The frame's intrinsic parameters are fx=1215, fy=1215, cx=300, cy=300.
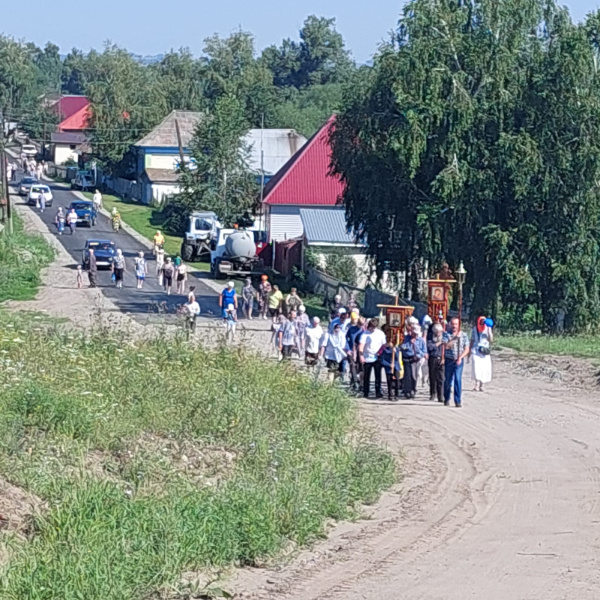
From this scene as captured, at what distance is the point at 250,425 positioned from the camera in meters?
15.4

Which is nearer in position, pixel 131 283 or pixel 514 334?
pixel 514 334

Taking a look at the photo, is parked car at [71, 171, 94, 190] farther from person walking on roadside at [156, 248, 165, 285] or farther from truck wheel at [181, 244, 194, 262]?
person walking on roadside at [156, 248, 165, 285]

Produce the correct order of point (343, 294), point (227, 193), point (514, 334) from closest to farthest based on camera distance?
point (514, 334) → point (343, 294) → point (227, 193)

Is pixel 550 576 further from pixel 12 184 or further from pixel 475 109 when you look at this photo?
pixel 12 184

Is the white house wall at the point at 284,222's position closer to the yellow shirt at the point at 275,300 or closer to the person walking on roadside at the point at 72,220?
the person walking on roadside at the point at 72,220

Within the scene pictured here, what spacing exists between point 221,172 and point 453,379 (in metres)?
44.3

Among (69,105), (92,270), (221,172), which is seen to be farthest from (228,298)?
(69,105)

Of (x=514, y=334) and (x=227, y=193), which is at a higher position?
(x=227, y=193)

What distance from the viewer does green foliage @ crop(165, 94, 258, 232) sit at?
6322 cm

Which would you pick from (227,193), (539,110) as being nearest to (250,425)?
(539,110)

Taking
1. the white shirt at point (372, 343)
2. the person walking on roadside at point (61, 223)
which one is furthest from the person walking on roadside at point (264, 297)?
the person walking on roadside at point (61, 223)

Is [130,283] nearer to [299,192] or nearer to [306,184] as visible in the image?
[299,192]

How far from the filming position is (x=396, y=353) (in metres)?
21.1

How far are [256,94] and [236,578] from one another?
8234cm
